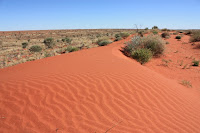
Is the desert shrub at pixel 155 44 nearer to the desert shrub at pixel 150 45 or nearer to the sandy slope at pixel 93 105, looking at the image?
the desert shrub at pixel 150 45

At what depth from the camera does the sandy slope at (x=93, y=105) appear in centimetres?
269

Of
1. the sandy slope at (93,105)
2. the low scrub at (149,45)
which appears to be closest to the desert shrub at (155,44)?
the low scrub at (149,45)

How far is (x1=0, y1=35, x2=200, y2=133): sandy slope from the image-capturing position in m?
2.69

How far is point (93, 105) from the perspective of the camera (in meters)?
3.20

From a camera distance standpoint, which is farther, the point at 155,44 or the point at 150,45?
the point at 150,45

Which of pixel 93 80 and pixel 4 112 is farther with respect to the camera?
pixel 93 80

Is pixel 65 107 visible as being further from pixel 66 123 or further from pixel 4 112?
pixel 4 112

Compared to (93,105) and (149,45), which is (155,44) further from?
A: (93,105)

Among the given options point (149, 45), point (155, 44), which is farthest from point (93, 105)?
point (149, 45)

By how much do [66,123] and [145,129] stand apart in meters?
1.62

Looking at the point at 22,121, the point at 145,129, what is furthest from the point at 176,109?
the point at 22,121

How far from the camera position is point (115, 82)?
4.21 meters

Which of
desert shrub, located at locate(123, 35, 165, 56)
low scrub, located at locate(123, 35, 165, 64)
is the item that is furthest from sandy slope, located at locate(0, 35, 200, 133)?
desert shrub, located at locate(123, 35, 165, 56)

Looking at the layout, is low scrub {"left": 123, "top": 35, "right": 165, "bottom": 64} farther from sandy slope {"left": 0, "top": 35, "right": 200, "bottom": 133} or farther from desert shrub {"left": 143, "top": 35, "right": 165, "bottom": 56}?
sandy slope {"left": 0, "top": 35, "right": 200, "bottom": 133}
